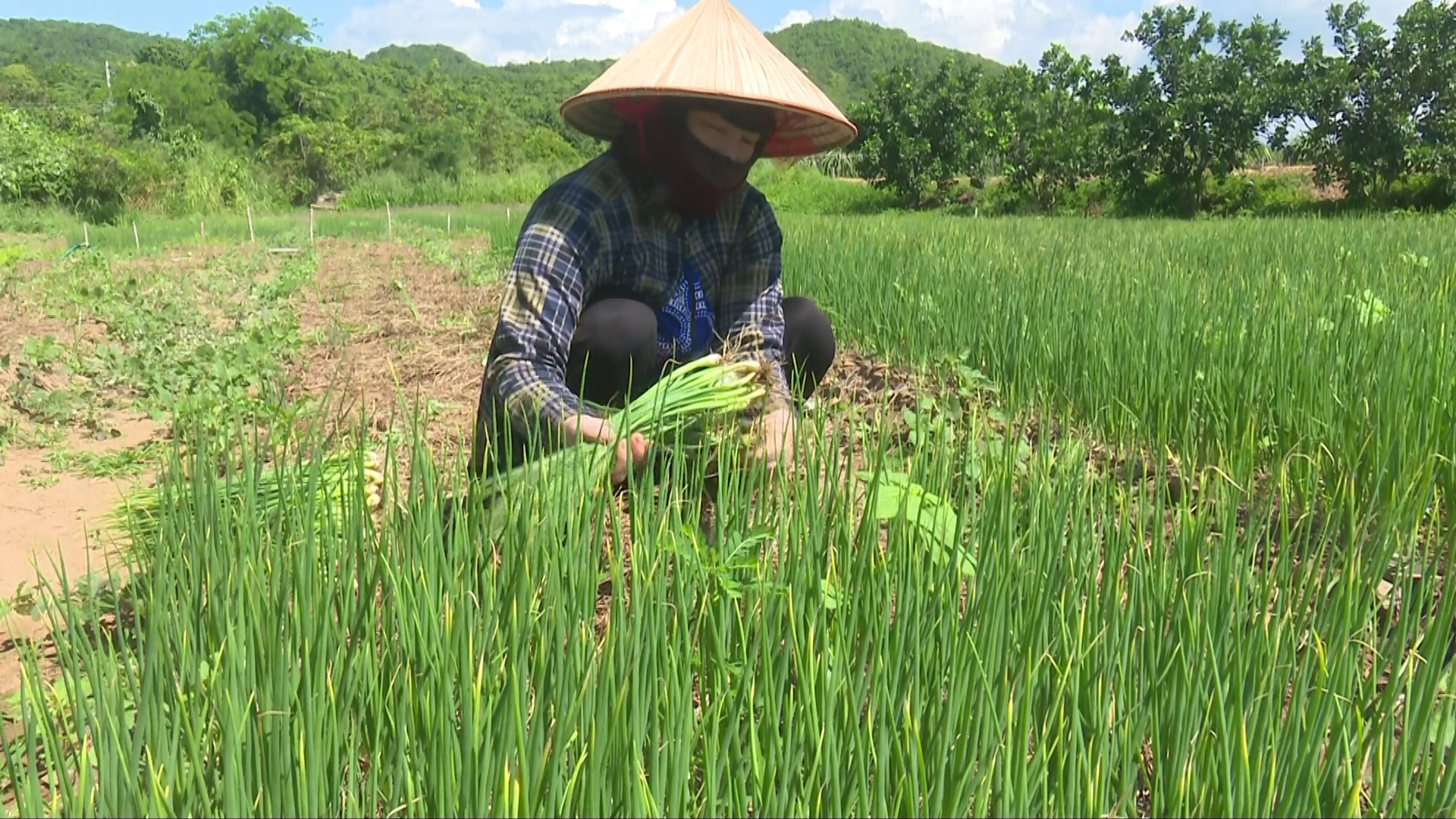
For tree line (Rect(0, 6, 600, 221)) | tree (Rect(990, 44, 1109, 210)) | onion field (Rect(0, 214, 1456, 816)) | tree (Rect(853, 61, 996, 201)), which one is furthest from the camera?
tree line (Rect(0, 6, 600, 221))

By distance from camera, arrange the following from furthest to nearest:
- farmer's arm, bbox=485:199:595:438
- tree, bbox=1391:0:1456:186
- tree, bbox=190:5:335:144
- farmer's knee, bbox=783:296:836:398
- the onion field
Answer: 1. tree, bbox=190:5:335:144
2. tree, bbox=1391:0:1456:186
3. farmer's knee, bbox=783:296:836:398
4. farmer's arm, bbox=485:199:595:438
5. the onion field

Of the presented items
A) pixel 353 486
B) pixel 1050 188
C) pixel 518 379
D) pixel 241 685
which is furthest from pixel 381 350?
pixel 1050 188

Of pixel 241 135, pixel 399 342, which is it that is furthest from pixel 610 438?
pixel 241 135

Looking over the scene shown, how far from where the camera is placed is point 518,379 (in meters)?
1.69

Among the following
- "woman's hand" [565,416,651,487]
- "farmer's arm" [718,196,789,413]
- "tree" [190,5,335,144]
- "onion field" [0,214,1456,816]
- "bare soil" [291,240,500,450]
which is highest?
"tree" [190,5,335,144]

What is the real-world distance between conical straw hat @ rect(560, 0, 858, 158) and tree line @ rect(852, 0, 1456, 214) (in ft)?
41.9

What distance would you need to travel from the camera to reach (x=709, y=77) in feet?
5.61

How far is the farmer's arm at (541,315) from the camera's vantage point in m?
1.67

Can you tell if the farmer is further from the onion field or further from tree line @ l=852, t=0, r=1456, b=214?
tree line @ l=852, t=0, r=1456, b=214

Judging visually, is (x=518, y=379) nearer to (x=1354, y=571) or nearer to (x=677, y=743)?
(x=677, y=743)

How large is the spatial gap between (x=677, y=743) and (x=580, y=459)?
605 millimetres

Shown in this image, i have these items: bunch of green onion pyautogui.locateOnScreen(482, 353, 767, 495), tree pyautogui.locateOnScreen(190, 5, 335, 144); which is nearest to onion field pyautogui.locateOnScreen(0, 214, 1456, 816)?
bunch of green onion pyautogui.locateOnScreen(482, 353, 767, 495)

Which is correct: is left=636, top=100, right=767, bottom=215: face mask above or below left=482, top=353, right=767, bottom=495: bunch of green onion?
above

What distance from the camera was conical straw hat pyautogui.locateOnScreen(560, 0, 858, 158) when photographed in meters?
1.70
